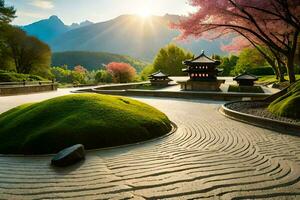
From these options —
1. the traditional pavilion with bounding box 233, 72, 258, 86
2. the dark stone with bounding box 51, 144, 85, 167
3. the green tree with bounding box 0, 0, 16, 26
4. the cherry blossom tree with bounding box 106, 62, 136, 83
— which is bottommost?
the dark stone with bounding box 51, 144, 85, 167

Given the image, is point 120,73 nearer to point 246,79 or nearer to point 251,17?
point 246,79

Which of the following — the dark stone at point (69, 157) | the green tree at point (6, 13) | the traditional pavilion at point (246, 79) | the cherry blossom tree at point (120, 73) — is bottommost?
the dark stone at point (69, 157)

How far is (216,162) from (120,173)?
92.7 inches

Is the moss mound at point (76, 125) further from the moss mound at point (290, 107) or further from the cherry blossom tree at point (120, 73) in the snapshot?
the cherry blossom tree at point (120, 73)

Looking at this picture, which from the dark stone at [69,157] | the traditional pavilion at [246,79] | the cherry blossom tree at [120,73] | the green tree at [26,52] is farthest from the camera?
the cherry blossom tree at [120,73]

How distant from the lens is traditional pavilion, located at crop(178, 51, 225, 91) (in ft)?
114

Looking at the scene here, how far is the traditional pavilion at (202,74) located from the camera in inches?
1369

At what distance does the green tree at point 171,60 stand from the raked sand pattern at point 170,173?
7086 centimetres

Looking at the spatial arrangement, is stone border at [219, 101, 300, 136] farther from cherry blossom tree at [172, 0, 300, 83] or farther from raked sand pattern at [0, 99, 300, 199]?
cherry blossom tree at [172, 0, 300, 83]

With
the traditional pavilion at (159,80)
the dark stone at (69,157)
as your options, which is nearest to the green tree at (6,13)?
the traditional pavilion at (159,80)

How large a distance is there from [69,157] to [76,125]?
7.42 feet

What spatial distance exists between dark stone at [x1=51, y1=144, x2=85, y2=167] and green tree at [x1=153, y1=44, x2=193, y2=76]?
72550 millimetres

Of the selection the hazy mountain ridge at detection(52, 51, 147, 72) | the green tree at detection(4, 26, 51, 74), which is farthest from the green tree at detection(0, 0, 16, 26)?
the hazy mountain ridge at detection(52, 51, 147, 72)

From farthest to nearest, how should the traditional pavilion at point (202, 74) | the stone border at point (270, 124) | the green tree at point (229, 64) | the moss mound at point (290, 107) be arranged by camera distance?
1. the green tree at point (229, 64)
2. the traditional pavilion at point (202, 74)
3. the moss mound at point (290, 107)
4. the stone border at point (270, 124)
